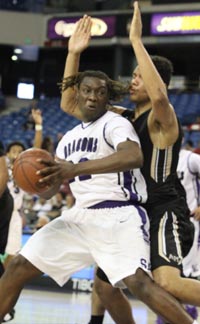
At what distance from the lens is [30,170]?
155 inches

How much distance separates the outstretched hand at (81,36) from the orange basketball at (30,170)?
1132mm

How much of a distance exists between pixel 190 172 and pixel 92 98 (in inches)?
94.0

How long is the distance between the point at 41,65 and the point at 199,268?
21.1 metres

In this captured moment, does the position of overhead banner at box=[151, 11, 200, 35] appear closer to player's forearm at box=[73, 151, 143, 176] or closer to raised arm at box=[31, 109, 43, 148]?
raised arm at box=[31, 109, 43, 148]

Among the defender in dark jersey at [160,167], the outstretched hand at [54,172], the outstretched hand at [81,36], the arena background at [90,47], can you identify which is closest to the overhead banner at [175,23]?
the arena background at [90,47]

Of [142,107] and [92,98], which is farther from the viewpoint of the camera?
[142,107]

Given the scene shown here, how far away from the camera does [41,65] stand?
26875 millimetres

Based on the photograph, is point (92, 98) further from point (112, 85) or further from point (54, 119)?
point (54, 119)

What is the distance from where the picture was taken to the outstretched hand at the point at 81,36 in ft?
16.2

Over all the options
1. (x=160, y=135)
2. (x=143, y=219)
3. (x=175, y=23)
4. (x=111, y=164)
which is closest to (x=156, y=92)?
(x=160, y=135)

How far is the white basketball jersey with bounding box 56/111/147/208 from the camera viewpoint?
4301mm

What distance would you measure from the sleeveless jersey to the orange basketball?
68 cm

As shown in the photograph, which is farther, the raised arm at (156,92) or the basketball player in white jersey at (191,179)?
the basketball player in white jersey at (191,179)

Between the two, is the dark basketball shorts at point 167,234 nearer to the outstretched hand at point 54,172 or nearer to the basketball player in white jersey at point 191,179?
the outstretched hand at point 54,172
